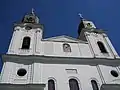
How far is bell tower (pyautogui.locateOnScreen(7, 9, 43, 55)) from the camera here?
17047 mm

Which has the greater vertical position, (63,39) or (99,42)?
(63,39)

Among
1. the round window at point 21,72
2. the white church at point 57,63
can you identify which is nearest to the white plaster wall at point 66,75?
the white church at point 57,63

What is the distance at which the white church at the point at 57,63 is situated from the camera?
14336 mm

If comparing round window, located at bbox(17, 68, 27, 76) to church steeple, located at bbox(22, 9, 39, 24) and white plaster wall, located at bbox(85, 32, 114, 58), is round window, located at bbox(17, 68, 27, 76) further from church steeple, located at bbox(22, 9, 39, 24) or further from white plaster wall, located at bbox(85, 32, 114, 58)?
church steeple, located at bbox(22, 9, 39, 24)

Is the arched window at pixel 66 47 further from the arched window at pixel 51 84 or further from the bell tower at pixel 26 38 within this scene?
the arched window at pixel 51 84

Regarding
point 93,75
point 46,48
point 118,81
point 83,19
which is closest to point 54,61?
point 46,48

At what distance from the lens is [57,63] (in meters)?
16.3

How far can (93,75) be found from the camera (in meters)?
15.5

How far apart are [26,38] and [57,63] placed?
431cm

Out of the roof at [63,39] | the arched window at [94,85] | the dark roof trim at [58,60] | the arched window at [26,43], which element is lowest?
the arched window at [94,85]

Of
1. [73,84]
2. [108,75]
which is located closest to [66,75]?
[73,84]

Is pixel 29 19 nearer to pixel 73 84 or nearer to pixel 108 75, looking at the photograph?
pixel 73 84

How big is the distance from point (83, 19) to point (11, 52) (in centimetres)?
1184

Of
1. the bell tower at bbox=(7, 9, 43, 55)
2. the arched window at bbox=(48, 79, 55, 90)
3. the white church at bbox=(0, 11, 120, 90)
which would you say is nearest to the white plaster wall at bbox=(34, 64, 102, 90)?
the white church at bbox=(0, 11, 120, 90)
